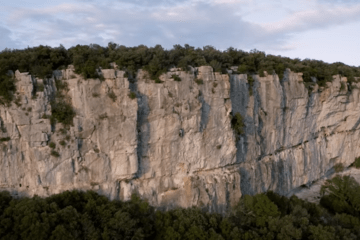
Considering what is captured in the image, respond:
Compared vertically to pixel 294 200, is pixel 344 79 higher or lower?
higher

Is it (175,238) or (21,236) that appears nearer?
(21,236)

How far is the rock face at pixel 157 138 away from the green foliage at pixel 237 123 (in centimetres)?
50

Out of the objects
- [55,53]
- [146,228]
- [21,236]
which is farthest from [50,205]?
[55,53]

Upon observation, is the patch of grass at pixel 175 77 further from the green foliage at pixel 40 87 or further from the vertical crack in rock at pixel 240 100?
the green foliage at pixel 40 87

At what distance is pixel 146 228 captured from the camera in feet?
49.2

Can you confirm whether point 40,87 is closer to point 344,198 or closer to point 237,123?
point 237,123

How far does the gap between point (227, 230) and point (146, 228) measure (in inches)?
150

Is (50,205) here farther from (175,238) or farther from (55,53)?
(55,53)

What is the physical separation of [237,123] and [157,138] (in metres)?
5.24

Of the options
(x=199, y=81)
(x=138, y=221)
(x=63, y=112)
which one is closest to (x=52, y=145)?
(x=63, y=112)

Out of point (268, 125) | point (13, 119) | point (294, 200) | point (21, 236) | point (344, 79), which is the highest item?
point (344, 79)

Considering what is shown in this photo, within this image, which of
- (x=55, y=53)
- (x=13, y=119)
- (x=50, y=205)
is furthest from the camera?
(x=55, y=53)

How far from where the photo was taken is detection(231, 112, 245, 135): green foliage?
19516 millimetres

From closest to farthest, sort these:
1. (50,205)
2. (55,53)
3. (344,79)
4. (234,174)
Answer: (50,205), (55,53), (234,174), (344,79)
